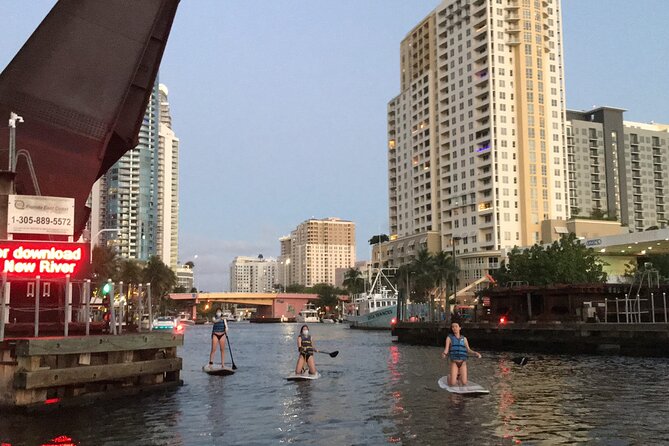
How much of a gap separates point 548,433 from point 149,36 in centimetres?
2526

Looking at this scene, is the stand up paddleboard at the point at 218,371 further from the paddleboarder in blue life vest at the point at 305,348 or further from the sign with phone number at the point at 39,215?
the sign with phone number at the point at 39,215

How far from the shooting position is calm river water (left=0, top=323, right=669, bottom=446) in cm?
1630

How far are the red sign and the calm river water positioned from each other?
502 cm

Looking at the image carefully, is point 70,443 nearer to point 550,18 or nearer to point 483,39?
point 483,39

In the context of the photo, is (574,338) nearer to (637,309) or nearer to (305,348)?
(637,309)

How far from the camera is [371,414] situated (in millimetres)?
20297

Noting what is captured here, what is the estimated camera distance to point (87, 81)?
103 feet

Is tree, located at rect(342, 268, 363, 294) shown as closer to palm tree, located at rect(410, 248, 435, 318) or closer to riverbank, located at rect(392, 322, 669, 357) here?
palm tree, located at rect(410, 248, 435, 318)

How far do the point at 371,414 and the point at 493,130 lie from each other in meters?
142

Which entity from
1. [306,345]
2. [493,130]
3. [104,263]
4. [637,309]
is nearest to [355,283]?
[493,130]

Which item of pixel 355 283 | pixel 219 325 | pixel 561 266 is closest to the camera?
pixel 219 325

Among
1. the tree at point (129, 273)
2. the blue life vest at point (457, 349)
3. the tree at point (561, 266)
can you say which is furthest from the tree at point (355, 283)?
the blue life vest at point (457, 349)

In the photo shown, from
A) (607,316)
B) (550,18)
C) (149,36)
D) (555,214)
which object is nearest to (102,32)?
(149,36)

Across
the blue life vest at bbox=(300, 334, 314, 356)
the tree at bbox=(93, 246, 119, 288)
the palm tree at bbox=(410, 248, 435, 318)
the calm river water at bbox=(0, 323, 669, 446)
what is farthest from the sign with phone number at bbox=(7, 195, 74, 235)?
the palm tree at bbox=(410, 248, 435, 318)
